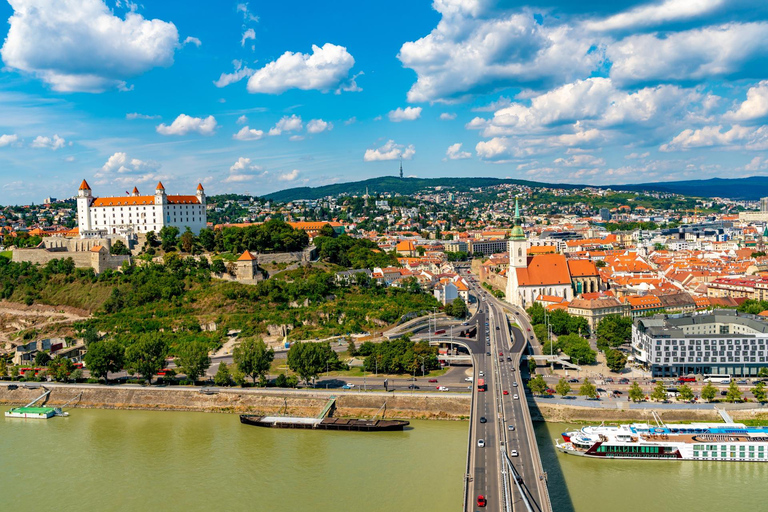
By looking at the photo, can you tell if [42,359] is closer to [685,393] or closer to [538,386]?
[538,386]

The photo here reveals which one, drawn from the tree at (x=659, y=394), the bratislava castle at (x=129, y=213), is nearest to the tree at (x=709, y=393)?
the tree at (x=659, y=394)

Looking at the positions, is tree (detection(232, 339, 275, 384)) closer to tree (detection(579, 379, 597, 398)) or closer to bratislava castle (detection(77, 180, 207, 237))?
tree (detection(579, 379, 597, 398))

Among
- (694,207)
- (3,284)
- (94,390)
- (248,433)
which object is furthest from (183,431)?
(694,207)

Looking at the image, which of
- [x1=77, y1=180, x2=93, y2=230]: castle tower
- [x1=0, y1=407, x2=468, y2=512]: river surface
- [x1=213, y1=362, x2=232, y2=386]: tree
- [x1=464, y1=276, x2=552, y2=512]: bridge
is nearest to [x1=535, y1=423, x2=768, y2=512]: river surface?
[x1=464, y1=276, x2=552, y2=512]: bridge

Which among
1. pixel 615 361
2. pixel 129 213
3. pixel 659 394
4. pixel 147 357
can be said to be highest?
pixel 129 213

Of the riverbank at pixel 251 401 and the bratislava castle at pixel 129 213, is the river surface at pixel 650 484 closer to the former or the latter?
the riverbank at pixel 251 401

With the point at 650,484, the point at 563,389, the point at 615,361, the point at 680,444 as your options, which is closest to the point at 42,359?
the point at 563,389
